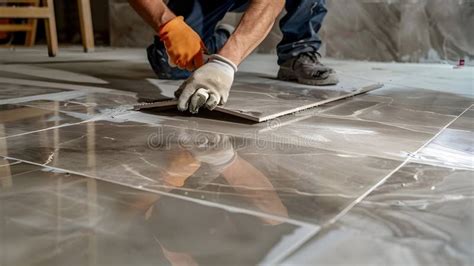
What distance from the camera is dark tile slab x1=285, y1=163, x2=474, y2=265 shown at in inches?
19.1

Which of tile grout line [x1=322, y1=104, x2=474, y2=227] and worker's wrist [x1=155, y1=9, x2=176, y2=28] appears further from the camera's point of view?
worker's wrist [x1=155, y1=9, x2=176, y2=28]

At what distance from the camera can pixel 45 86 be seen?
1685mm

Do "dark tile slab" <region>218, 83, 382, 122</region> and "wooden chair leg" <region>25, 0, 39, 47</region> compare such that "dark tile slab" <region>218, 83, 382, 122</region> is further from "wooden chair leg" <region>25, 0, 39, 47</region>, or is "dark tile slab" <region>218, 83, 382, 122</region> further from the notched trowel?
"wooden chair leg" <region>25, 0, 39, 47</region>

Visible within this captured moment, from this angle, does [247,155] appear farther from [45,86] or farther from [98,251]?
[45,86]

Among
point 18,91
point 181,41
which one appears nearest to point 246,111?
point 181,41

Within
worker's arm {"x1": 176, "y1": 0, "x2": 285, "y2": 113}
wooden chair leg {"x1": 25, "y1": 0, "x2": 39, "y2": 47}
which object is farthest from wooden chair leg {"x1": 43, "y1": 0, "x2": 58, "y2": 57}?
worker's arm {"x1": 176, "y1": 0, "x2": 285, "y2": 113}

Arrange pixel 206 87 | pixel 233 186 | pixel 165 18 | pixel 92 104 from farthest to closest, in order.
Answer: pixel 92 104, pixel 165 18, pixel 206 87, pixel 233 186

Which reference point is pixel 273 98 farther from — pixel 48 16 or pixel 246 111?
pixel 48 16

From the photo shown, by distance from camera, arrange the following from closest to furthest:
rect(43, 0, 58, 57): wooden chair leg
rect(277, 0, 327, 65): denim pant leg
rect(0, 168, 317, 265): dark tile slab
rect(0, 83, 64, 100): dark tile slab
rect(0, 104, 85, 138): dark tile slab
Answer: rect(0, 168, 317, 265): dark tile slab < rect(0, 104, 85, 138): dark tile slab < rect(0, 83, 64, 100): dark tile slab < rect(277, 0, 327, 65): denim pant leg < rect(43, 0, 58, 57): wooden chair leg

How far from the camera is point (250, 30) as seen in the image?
1225 millimetres

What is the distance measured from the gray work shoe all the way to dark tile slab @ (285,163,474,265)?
3.44ft

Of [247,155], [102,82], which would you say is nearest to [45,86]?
[102,82]

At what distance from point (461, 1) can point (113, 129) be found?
2.28 meters

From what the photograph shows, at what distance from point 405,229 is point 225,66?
2.27 feet
